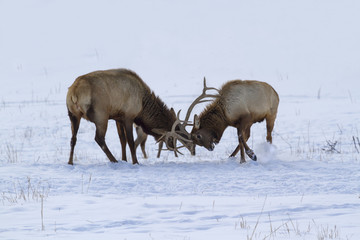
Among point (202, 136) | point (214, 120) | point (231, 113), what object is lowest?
point (202, 136)

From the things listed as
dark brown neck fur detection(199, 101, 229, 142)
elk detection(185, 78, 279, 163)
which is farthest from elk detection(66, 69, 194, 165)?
dark brown neck fur detection(199, 101, 229, 142)

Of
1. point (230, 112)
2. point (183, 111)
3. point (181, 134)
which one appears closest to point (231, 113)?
point (230, 112)

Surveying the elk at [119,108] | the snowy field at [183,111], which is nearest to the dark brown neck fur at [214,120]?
the elk at [119,108]

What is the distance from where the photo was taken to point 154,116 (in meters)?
9.98

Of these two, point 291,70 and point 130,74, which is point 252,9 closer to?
point 291,70

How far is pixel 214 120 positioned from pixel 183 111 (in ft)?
18.5

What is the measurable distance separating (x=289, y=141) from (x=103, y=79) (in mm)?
4778

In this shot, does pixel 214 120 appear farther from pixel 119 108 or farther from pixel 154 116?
pixel 119 108

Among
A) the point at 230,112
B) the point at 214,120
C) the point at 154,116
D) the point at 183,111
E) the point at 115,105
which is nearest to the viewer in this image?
the point at 115,105

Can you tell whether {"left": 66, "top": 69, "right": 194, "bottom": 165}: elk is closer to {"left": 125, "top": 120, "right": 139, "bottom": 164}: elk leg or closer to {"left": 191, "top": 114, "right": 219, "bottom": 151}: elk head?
{"left": 125, "top": 120, "right": 139, "bottom": 164}: elk leg

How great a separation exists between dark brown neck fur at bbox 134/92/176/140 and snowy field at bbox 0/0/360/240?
0.69 meters

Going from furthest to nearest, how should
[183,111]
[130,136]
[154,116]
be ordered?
[183,111] → [154,116] → [130,136]

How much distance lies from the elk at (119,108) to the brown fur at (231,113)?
0.31m

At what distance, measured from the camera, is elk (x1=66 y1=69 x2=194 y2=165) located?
8828 millimetres
